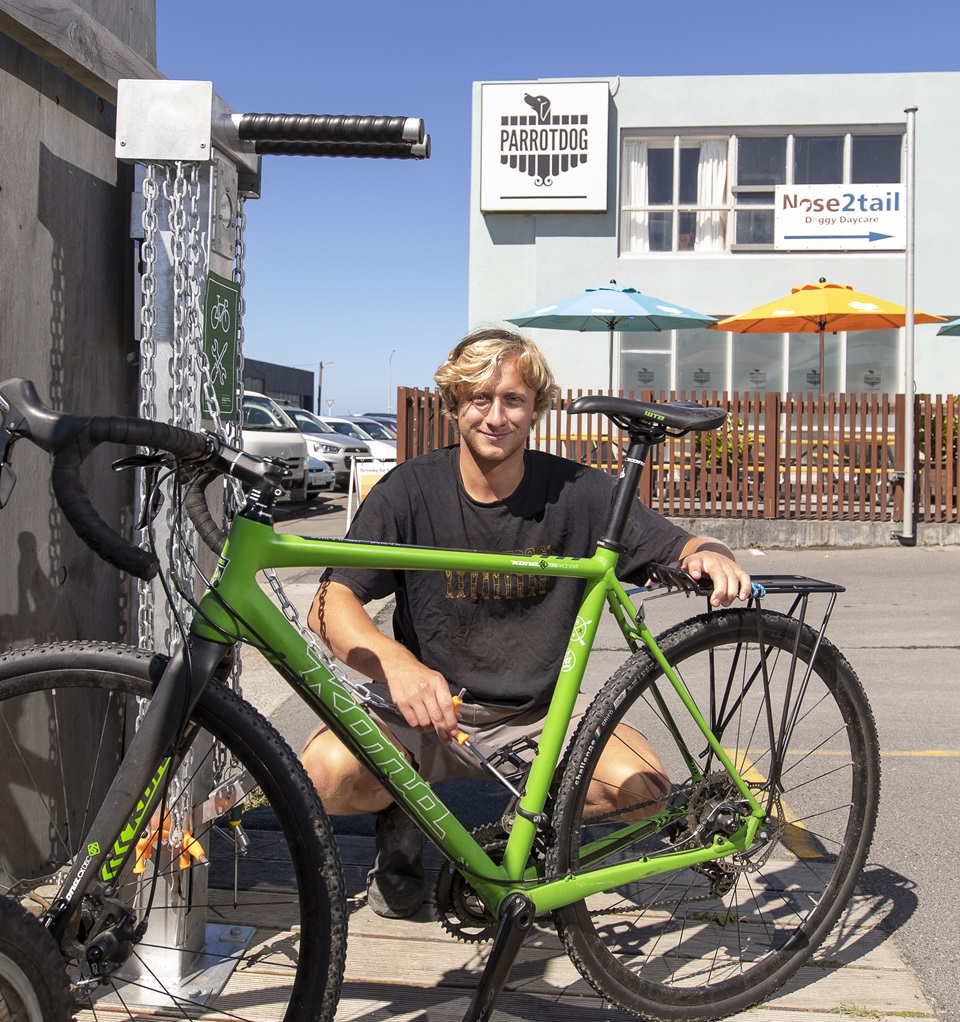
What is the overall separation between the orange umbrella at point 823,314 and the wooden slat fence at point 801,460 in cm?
168

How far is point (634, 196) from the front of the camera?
721 inches

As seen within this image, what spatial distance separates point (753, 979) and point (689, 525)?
9972mm

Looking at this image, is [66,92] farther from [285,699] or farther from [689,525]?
[689,525]

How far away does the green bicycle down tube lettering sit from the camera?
1.88 m

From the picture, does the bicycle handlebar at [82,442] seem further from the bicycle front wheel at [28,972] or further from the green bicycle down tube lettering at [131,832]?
the bicycle front wheel at [28,972]

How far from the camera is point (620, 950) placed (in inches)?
111

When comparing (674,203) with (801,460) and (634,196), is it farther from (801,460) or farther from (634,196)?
(801,460)

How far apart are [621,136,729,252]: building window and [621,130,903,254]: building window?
0.02 meters

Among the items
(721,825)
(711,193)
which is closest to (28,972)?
(721,825)

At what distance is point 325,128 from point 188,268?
0.47 metres

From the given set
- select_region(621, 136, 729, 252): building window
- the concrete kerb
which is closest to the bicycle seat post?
the concrete kerb

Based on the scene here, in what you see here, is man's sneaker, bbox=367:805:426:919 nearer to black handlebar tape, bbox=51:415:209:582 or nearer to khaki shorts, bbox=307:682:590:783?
khaki shorts, bbox=307:682:590:783

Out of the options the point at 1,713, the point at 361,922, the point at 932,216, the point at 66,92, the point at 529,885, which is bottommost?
the point at 361,922

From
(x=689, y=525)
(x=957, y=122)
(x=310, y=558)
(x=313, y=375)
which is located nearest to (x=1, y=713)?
(x=310, y=558)
